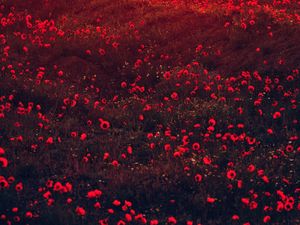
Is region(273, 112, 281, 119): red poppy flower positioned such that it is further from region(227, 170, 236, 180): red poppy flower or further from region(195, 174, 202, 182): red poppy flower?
region(195, 174, 202, 182): red poppy flower

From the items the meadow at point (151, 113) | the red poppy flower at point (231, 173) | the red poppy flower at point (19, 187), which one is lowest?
the meadow at point (151, 113)

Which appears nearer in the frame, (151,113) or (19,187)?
(19,187)

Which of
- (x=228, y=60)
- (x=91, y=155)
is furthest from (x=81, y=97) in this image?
(x=228, y=60)

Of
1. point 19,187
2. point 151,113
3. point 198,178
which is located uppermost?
point 19,187

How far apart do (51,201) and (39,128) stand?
8.18ft

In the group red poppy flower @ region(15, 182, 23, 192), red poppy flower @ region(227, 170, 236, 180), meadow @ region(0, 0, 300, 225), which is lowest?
meadow @ region(0, 0, 300, 225)

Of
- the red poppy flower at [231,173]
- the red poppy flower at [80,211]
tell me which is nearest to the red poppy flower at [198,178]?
the red poppy flower at [231,173]

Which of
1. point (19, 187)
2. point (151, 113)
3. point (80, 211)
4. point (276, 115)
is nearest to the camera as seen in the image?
point (80, 211)

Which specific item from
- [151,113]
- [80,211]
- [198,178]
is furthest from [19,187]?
[151,113]

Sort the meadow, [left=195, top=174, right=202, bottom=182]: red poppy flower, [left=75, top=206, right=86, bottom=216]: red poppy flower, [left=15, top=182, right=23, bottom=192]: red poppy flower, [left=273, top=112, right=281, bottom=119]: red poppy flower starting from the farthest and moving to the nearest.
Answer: [left=273, top=112, right=281, bottom=119]: red poppy flower, [left=195, top=174, right=202, bottom=182]: red poppy flower, the meadow, [left=15, top=182, right=23, bottom=192]: red poppy flower, [left=75, top=206, right=86, bottom=216]: red poppy flower

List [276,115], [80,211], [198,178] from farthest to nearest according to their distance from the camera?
[276,115], [198,178], [80,211]

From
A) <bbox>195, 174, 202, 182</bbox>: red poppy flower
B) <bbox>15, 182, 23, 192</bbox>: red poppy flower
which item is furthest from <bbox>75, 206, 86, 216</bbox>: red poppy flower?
<bbox>195, 174, 202, 182</bbox>: red poppy flower

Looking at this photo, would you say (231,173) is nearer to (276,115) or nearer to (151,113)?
(276,115)

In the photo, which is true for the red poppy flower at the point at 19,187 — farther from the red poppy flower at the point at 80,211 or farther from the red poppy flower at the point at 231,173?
the red poppy flower at the point at 231,173
